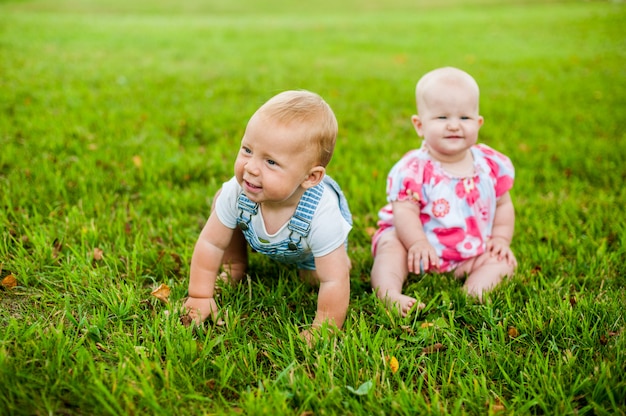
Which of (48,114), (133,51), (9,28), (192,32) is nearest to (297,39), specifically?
(192,32)

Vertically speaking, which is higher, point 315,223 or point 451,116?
point 451,116

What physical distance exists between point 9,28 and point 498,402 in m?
14.6

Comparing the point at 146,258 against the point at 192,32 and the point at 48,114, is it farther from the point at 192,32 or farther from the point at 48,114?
the point at 192,32

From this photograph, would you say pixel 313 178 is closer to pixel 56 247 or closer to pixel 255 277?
pixel 255 277

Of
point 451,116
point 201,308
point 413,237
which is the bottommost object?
point 201,308

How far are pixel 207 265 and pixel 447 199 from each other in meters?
1.39

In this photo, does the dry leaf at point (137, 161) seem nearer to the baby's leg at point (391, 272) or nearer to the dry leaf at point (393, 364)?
the baby's leg at point (391, 272)

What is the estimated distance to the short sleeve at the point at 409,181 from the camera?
2.99 meters

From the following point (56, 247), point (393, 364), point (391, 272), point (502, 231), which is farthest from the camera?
point (502, 231)

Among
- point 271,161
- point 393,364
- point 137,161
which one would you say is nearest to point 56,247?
point 137,161

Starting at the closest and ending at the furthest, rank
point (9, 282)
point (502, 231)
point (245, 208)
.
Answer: point (245, 208)
point (9, 282)
point (502, 231)

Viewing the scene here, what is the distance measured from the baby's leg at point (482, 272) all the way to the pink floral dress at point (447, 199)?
43mm

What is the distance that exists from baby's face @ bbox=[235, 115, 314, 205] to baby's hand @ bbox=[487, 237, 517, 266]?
1369 millimetres

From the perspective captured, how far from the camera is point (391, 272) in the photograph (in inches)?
112
